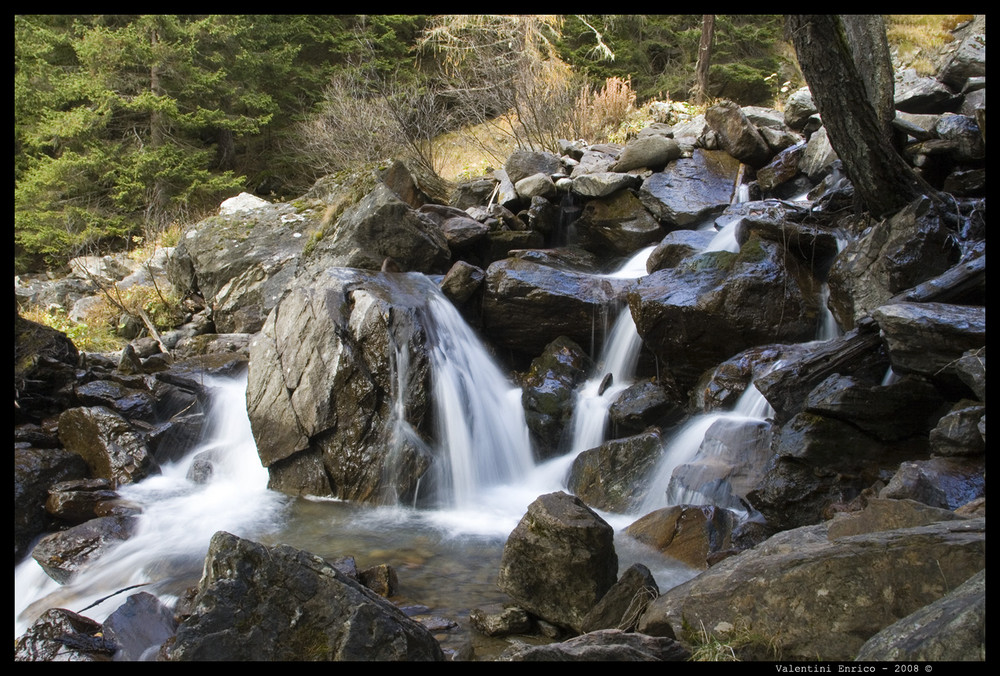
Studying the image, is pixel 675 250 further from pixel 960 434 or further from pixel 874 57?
pixel 960 434

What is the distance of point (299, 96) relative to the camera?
2017cm

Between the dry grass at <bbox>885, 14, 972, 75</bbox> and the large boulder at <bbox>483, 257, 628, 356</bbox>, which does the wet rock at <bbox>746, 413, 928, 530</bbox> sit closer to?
the large boulder at <bbox>483, 257, 628, 356</bbox>

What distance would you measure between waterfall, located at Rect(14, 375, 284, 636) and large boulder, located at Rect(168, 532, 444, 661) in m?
2.21

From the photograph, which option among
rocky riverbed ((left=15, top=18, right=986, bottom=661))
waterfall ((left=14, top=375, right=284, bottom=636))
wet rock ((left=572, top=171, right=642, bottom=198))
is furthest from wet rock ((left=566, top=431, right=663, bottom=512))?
wet rock ((left=572, top=171, right=642, bottom=198))

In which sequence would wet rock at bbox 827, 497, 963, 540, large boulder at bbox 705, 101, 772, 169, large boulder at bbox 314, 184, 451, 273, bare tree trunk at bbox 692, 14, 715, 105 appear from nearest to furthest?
1. wet rock at bbox 827, 497, 963, 540
2. large boulder at bbox 314, 184, 451, 273
3. large boulder at bbox 705, 101, 772, 169
4. bare tree trunk at bbox 692, 14, 715, 105

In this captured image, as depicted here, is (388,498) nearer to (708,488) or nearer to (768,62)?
(708,488)

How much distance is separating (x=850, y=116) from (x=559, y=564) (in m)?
5.08

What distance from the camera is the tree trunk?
589 centimetres

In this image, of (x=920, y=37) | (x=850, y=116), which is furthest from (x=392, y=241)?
(x=920, y=37)

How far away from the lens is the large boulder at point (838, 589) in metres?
2.91

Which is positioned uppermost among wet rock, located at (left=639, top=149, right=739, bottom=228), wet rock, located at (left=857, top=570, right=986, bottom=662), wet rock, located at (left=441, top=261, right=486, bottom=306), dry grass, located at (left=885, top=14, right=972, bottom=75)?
dry grass, located at (left=885, top=14, right=972, bottom=75)

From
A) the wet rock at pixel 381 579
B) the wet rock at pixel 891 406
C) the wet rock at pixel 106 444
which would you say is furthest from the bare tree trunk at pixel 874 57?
the wet rock at pixel 106 444

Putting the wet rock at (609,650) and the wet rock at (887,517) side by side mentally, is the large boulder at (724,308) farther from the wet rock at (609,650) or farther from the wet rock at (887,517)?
the wet rock at (609,650)
